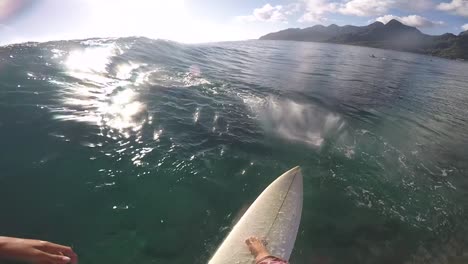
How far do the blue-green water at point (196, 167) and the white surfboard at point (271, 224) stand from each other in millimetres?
529

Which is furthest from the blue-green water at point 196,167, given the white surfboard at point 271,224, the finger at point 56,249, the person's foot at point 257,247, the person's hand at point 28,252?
the person's hand at point 28,252

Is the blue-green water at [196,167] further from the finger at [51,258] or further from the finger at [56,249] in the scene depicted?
the finger at [51,258]

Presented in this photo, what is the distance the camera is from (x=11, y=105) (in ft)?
39.5

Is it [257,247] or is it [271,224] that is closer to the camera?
[257,247]

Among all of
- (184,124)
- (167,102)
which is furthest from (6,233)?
(167,102)

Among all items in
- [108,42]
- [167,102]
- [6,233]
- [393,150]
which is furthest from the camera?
[108,42]

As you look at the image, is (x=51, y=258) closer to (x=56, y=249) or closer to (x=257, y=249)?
(x=56, y=249)

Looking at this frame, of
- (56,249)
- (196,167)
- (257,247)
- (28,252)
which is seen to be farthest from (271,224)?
(28,252)

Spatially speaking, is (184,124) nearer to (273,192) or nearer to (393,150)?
(273,192)

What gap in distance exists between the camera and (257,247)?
20.6ft

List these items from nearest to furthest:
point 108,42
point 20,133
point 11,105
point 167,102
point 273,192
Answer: point 273,192, point 20,133, point 11,105, point 167,102, point 108,42

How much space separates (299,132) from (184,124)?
17.6ft

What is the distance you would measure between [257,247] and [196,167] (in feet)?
13.7

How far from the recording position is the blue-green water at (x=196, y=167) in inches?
285
